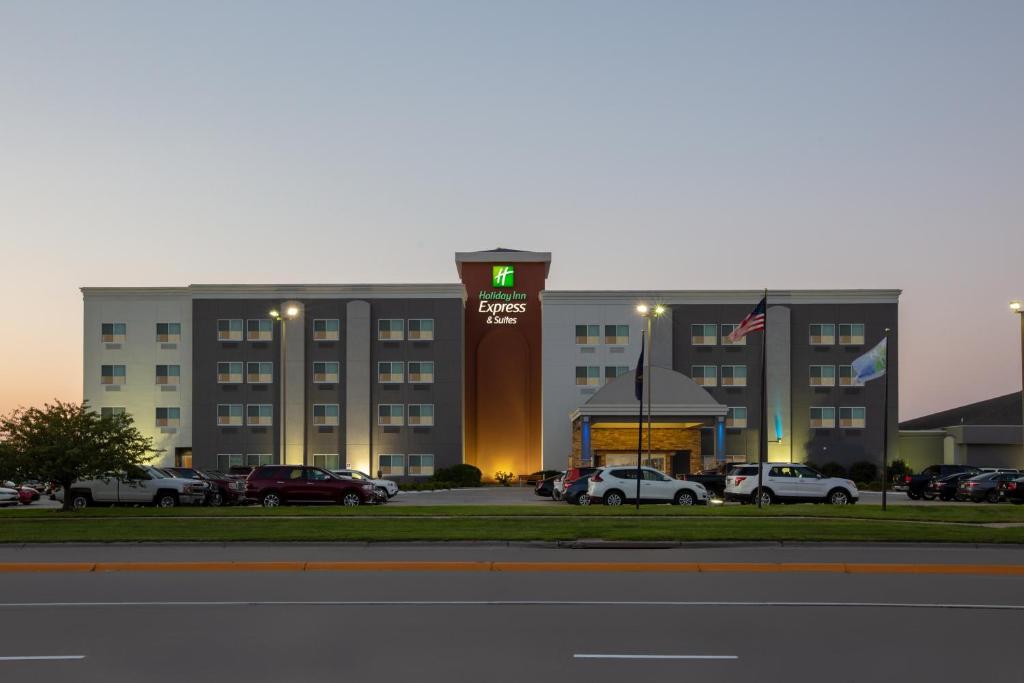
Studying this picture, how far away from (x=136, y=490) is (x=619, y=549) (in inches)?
795

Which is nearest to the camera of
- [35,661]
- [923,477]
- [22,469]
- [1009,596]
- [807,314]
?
[35,661]

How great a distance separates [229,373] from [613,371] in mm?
24445

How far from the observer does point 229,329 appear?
2611 inches

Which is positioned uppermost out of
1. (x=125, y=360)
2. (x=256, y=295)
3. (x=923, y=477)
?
(x=256, y=295)

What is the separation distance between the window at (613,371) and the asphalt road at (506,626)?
161ft

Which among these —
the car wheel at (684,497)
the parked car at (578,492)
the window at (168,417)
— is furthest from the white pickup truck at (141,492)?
the window at (168,417)

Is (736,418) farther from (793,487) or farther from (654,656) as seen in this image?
(654,656)

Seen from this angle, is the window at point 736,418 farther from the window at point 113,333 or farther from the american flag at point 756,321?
the window at point 113,333

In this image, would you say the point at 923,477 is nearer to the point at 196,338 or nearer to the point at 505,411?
the point at 505,411

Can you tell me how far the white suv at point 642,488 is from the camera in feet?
111

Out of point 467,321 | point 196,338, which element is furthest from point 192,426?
point 467,321

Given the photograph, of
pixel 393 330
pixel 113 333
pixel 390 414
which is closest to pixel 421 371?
pixel 393 330

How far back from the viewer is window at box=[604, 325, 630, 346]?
215 feet

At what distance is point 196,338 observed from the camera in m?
66.3
